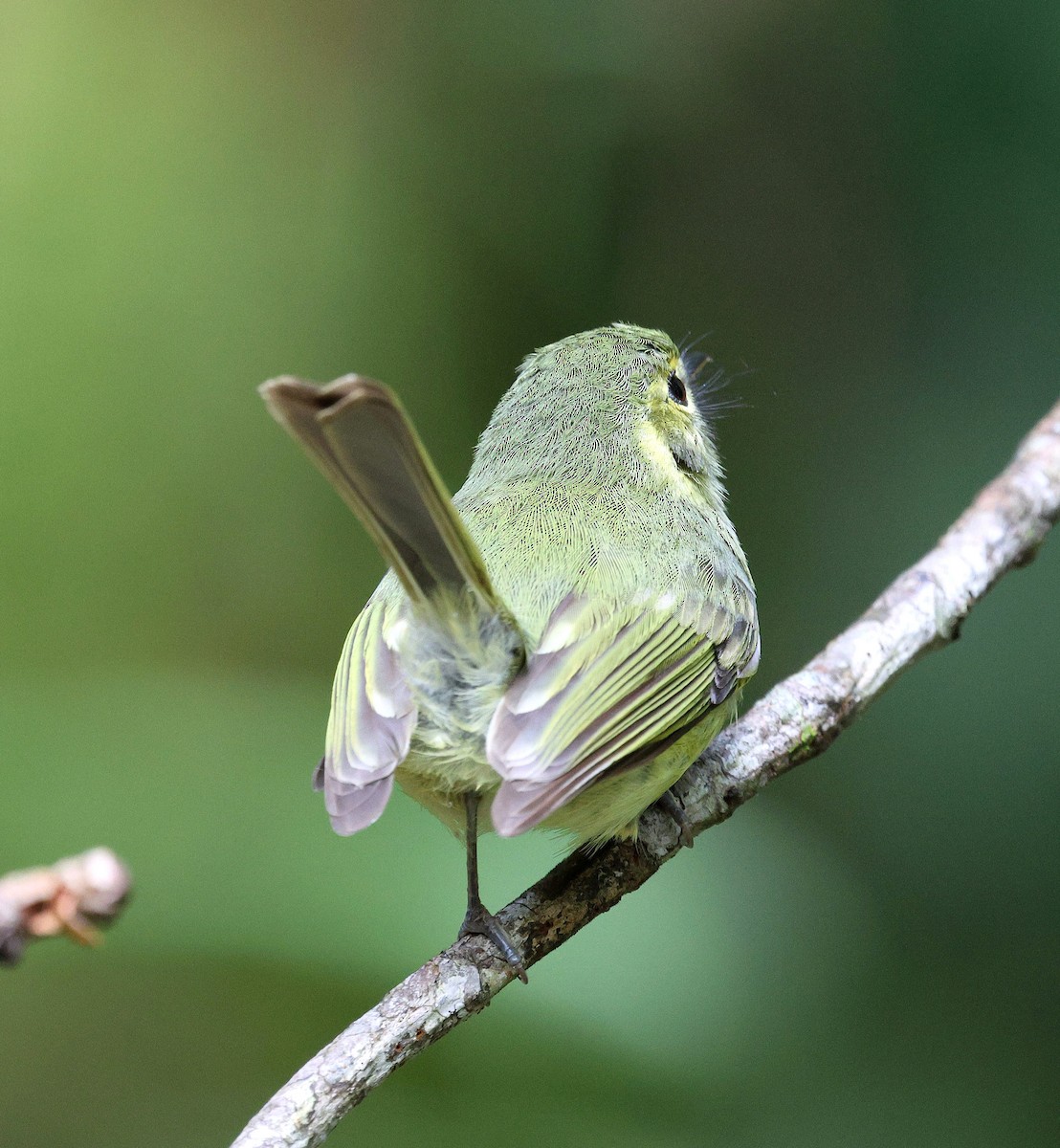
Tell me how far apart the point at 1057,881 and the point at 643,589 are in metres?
1.95

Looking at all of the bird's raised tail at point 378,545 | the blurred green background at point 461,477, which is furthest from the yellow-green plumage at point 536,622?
the blurred green background at point 461,477

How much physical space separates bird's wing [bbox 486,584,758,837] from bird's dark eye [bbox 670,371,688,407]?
78cm

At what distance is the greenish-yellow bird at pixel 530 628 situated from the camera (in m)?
1.86

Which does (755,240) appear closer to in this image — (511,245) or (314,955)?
(511,245)

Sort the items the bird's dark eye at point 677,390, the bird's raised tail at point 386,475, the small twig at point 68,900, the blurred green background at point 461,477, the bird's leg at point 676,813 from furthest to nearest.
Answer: the bird's dark eye at point 677,390 → the blurred green background at point 461,477 → the bird's leg at point 676,813 → the bird's raised tail at point 386,475 → the small twig at point 68,900

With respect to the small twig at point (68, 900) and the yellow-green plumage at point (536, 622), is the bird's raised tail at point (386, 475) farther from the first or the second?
the small twig at point (68, 900)

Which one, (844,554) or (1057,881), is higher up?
(844,554)

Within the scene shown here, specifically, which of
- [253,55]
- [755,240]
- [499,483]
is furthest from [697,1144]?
[253,55]

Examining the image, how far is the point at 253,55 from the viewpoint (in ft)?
15.1

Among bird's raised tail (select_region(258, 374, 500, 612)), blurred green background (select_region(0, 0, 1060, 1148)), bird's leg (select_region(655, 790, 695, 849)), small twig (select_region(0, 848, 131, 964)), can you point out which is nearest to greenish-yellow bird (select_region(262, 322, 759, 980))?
bird's raised tail (select_region(258, 374, 500, 612))

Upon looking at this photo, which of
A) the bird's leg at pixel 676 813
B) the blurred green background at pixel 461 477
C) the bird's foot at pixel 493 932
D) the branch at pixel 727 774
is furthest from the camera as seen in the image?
the blurred green background at pixel 461 477

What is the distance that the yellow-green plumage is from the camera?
6.12ft

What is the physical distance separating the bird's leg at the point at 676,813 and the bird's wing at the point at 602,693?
24 centimetres

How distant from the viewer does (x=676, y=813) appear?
2469mm
